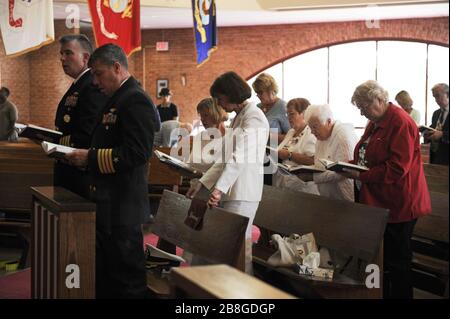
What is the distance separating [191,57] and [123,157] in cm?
1340

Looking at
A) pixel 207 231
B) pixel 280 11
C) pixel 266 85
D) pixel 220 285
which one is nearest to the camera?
pixel 220 285

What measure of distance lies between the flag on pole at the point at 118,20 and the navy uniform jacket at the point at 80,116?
173 cm

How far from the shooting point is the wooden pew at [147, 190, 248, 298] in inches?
136

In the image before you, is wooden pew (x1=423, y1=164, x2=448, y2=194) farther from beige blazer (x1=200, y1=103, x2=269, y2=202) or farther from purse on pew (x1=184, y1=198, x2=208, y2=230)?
purse on pew (x1=184, y1=198, x2=208, y2=230)

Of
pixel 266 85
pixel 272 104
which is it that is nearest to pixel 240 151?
pixel 266 85

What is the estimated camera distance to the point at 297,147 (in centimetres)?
557

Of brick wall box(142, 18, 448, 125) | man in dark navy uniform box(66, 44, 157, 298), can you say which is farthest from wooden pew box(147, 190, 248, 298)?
brick wall box(142, 18, 448, 125)

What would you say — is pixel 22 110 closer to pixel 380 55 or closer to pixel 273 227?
pixel 380 55

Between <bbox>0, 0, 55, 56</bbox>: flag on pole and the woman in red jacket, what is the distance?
154 inches

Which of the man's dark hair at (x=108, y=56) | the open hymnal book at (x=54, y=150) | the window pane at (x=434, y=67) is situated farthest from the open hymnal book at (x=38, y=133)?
the window pane at (x=434, y=67)

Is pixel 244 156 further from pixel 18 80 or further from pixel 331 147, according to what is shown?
pixel 18 80

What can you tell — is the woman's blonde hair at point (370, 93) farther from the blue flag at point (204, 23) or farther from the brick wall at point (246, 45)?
the brick wall at point (246, 45)

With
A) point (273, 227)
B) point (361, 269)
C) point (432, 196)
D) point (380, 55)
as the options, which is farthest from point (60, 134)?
point (380, 55)
